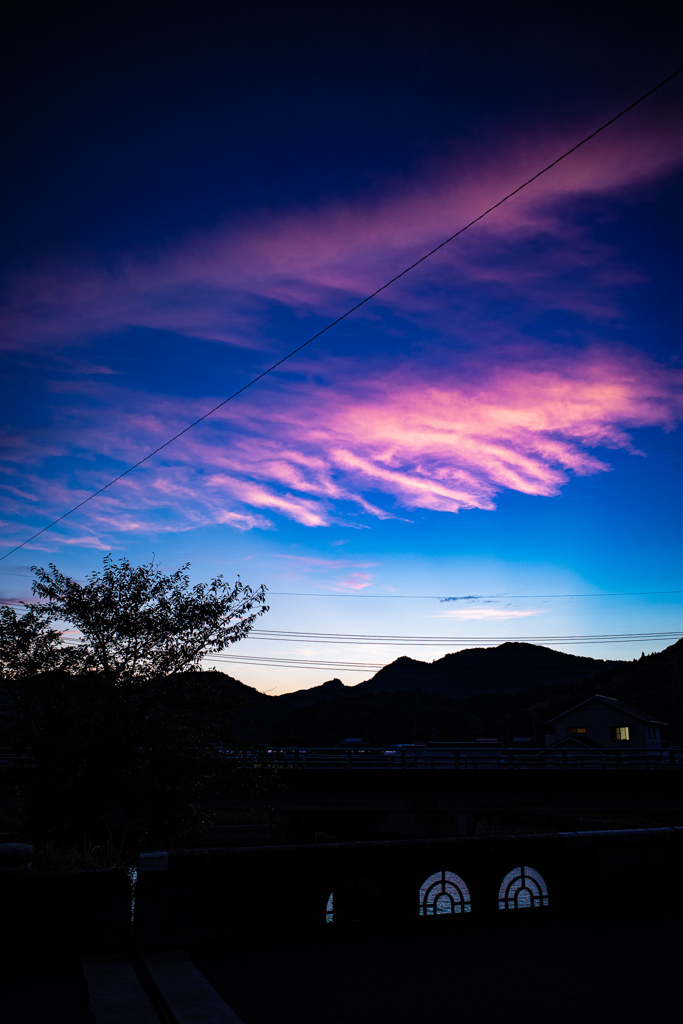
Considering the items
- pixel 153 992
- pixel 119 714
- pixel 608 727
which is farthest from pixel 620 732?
pixel 153 992

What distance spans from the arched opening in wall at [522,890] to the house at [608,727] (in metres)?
70.9

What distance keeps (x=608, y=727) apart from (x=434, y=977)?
78003 millimetres

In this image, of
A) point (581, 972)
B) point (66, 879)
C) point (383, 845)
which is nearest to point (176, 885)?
point (66, 879)

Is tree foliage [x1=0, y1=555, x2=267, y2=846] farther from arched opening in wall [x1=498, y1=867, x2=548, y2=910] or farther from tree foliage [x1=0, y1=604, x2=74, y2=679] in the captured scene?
arched opening in wall [x1=498, y1=867, x2=548, y2=910]

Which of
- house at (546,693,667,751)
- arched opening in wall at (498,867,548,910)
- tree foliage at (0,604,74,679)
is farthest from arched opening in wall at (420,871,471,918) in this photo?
house at (546,693,667,751)

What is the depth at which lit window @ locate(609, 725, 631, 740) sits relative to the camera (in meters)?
75.5

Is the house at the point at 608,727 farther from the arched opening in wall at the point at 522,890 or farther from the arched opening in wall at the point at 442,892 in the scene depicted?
the arched opening in wall at the point at 442,892

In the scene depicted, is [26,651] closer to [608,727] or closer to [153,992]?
[153,992]

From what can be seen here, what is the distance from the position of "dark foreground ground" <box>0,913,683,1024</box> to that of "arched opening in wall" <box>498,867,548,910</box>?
44cm

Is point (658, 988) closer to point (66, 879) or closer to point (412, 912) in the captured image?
point (412, 912)

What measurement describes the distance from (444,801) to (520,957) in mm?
32543

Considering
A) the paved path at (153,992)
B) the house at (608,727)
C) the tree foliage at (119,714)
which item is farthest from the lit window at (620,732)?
the paved path at (153,992)

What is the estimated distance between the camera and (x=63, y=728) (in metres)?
13.2

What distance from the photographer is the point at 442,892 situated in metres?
8.05
